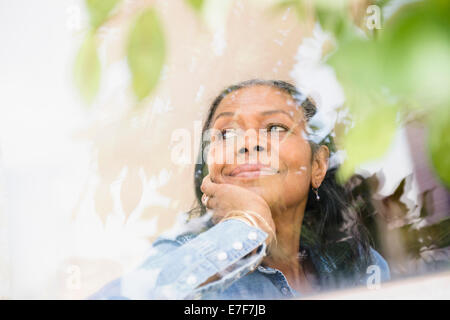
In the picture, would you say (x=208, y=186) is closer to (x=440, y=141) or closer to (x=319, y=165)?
(x=319, y=165)

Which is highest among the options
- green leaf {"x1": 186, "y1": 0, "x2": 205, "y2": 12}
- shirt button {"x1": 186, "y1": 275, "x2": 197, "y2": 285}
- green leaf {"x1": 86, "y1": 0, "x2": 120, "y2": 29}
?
green leaf {"x1": 86, "y1": 0, "x2": 120, "y2": 29}

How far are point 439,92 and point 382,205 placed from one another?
75 cm

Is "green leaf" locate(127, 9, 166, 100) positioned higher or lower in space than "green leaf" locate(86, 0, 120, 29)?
lower

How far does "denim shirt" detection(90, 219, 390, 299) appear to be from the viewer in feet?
3.19

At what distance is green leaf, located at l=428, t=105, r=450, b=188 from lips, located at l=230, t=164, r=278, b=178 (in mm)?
595

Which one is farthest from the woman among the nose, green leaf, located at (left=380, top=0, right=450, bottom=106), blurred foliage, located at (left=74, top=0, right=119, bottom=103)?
green leaf, located at (left=380, top=0, right=450, bottom=106)

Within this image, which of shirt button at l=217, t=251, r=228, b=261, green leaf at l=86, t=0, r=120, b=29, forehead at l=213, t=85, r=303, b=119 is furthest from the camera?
forehead at l=213, t=85, r=303, b=119

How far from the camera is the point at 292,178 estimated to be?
41.7 inches

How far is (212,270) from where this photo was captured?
3.16 ft

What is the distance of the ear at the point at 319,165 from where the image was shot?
1046 mm

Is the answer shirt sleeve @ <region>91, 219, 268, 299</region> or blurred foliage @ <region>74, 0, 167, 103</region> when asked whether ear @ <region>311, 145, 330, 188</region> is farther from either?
blurred foliage @ <region>74, 0, 167, 103</region>

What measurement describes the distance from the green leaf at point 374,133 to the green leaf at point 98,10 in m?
0.31

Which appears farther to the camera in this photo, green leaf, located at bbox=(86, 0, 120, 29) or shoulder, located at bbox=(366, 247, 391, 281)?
shoulder, located at bbox=(366, 247, 391, 281)
